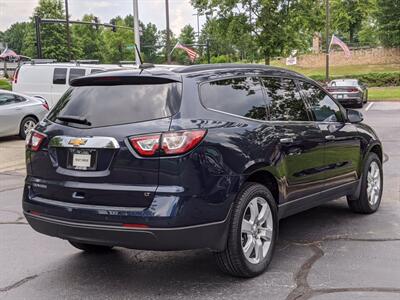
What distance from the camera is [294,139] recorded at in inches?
201

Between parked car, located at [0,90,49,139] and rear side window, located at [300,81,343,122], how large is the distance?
1027 centimetres

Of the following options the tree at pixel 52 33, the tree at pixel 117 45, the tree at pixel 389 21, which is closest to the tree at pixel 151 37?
the tree at pixel 117 45

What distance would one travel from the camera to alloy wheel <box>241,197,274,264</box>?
451 centimetres

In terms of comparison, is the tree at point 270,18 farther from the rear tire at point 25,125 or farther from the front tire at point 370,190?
the front tire at point 370,190

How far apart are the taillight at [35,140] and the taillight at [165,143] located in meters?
0.93

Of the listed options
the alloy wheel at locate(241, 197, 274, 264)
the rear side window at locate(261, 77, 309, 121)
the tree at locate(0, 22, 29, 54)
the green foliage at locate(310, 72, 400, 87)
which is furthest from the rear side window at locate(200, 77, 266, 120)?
the tree at locate(0, 22, 29, 54)

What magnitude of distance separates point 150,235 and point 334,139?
2624 mm

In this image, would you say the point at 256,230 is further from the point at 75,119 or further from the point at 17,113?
the point at 17,113

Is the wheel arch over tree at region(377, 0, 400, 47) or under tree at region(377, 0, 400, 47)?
under

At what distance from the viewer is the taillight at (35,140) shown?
180 inches

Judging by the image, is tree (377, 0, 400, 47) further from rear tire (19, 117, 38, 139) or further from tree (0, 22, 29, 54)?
tree (0, 22, 29, 54)

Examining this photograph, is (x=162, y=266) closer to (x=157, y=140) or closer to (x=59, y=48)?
(x=157, y=140)

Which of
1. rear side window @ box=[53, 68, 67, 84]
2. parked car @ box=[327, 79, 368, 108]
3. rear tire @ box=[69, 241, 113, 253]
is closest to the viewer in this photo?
rear tire @ box=[69, 241, 113, 253]

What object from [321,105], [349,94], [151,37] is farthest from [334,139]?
[151,37]
